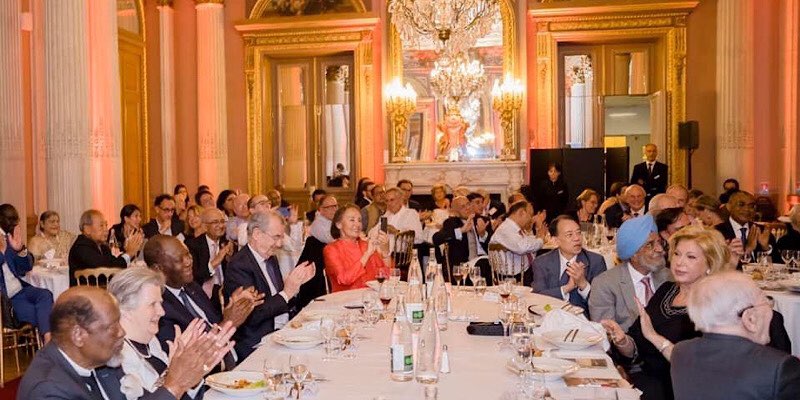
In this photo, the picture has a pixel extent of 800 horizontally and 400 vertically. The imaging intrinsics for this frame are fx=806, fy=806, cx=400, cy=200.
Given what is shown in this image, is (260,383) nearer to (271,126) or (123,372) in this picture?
(123,372)

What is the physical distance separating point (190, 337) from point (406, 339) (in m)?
1.12

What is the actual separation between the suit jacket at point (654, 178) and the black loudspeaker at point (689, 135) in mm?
469

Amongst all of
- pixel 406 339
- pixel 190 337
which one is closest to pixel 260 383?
pixel 190 337

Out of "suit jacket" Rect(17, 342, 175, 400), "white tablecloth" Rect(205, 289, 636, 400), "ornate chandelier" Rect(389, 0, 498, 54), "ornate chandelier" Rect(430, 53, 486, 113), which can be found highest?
"ornate chandelier" Rect(389, 0, 498, 54)

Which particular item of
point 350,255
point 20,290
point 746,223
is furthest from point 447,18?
point 20,290

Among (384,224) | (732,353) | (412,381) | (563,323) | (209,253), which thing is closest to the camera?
(732,353)

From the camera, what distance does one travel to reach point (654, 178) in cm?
1255

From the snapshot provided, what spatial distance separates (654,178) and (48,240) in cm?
874

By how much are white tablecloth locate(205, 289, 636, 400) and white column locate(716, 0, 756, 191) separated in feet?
32.2

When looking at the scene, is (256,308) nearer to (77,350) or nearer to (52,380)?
(77,350)

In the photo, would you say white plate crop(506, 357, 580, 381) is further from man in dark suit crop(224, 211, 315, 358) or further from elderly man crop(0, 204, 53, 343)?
elderly man crop(0, 204, 53, 343)

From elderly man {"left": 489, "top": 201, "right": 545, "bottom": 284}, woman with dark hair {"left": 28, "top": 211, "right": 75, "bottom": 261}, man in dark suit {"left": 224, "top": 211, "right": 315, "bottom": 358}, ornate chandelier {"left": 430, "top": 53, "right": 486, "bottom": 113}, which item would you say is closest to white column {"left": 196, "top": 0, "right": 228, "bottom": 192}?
ornate chandelier {"left": 430, "top": 53, "right": 486, "bottom": 113}

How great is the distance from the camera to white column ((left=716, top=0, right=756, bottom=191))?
1255cm

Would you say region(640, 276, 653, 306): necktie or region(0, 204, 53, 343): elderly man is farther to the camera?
region(0, 204, 53, 343): elderly man
